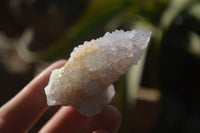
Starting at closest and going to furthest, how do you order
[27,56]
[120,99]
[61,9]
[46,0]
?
[120,99] → [27,56] → [46,0] → [61,9]

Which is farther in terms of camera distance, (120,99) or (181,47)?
(181,47)

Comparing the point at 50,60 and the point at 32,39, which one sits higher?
the point at 50,60

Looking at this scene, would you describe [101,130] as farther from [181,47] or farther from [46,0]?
[46,0]

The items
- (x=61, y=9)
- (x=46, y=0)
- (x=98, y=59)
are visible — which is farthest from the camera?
(x=61, y=9)

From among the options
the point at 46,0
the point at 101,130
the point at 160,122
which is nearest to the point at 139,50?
the point at 101,130

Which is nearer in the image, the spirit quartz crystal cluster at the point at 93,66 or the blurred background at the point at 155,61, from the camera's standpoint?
the spirit quartz crystal cluster at the point at 93,66

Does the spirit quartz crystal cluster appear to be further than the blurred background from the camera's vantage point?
No

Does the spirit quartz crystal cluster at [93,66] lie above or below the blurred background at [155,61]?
above

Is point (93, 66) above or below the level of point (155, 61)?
above
